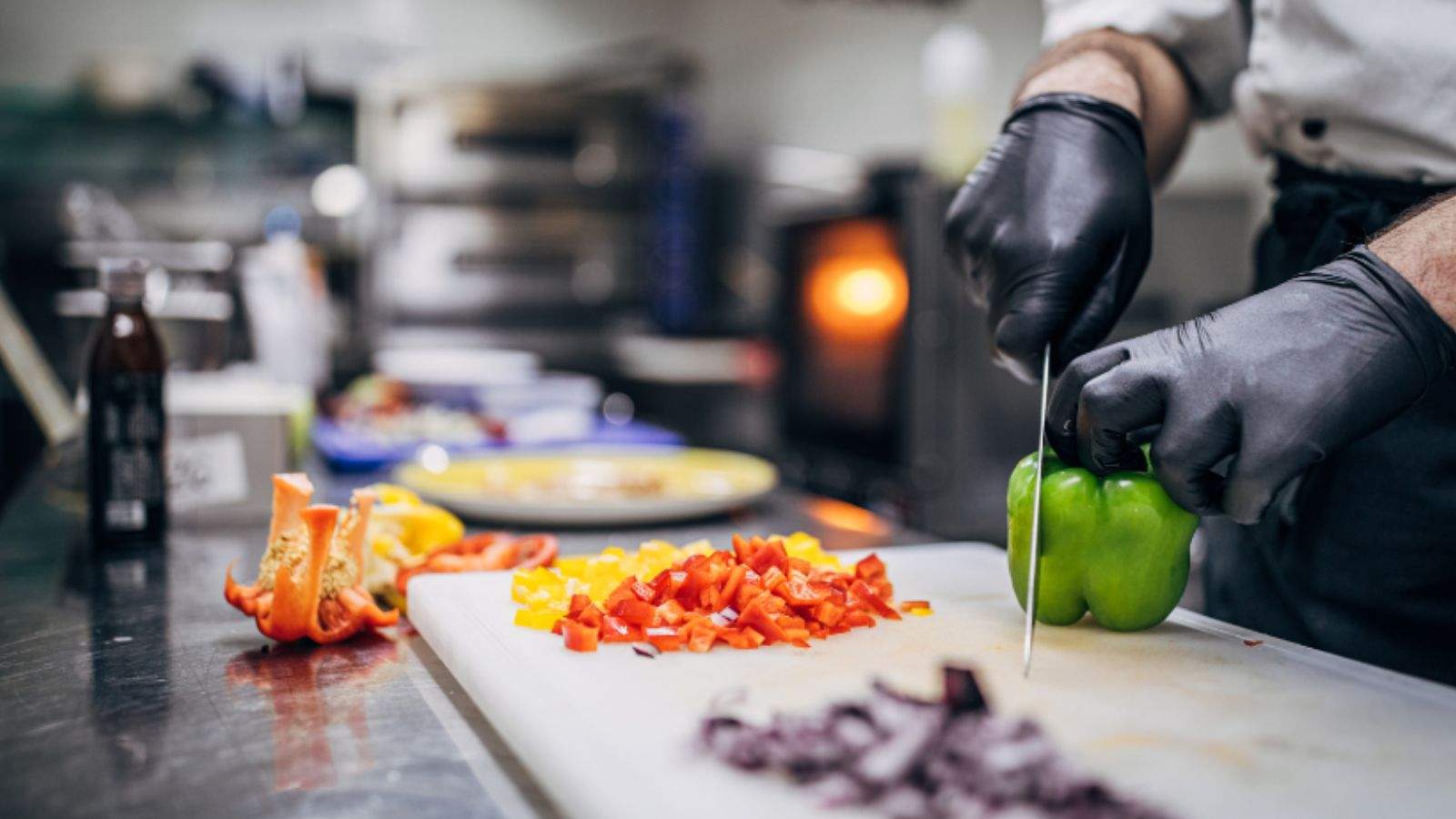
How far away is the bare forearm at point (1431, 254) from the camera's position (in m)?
1.01

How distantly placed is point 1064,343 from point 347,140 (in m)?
→ 5.31

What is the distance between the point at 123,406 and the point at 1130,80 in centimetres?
129

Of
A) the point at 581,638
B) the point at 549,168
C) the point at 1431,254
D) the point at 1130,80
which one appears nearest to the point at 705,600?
the point at 581,638

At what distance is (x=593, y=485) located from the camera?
1948 mm

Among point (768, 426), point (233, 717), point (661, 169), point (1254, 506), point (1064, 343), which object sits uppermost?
point (661, 169)

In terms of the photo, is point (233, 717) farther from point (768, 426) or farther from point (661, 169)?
point (661, 169)

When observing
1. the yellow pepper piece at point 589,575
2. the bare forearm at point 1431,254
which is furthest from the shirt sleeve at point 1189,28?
the yellow pepper piece at point 589,575

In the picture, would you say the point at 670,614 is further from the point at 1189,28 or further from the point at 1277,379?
the point at 1189,28

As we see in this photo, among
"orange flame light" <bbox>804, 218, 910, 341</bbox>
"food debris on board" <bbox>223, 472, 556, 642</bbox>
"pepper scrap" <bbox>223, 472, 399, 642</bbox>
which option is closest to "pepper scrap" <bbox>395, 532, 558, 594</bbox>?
"food debris on board" <bbox>223, 472, 556, 642</bbox>

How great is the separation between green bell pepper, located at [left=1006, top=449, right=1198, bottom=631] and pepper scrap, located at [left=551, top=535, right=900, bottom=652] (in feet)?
0.51

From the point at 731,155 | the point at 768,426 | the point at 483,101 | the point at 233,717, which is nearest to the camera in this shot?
the point at 233,717

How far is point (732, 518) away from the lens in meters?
1.87

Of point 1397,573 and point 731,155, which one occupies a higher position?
point 731,155

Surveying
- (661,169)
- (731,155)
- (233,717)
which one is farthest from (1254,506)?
(731,155)
